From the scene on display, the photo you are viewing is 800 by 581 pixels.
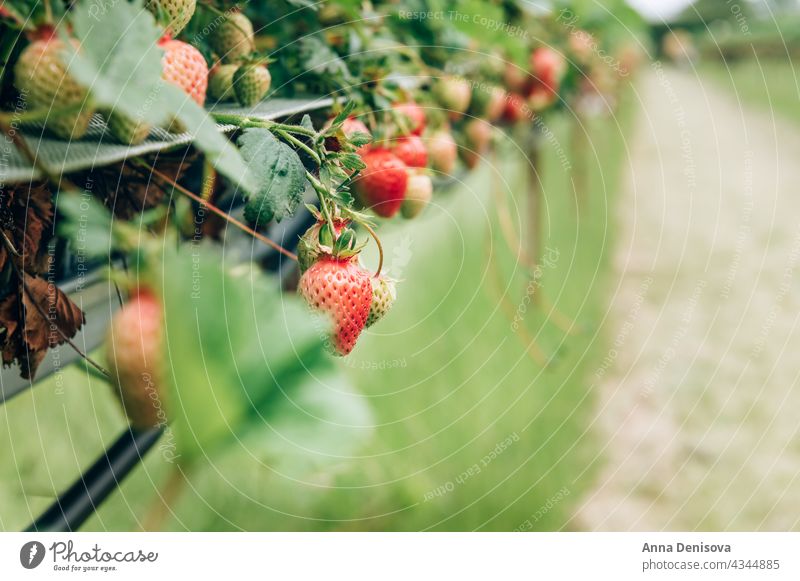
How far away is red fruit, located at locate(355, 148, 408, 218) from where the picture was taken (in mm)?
489

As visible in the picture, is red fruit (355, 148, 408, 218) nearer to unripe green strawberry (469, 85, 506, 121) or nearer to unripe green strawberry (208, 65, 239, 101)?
unripe green strawberry (208, 65, 239, 101)

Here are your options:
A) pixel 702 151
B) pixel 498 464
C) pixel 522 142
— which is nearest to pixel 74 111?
pixel 498 464

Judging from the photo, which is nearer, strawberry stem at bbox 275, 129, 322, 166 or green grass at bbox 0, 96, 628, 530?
strawberry stem at bbox 275, 129, 322, 166

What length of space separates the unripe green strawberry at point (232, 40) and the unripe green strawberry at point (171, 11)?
66 millimetres

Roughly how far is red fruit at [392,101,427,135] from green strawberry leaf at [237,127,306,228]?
211 millimetres

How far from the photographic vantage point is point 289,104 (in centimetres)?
43

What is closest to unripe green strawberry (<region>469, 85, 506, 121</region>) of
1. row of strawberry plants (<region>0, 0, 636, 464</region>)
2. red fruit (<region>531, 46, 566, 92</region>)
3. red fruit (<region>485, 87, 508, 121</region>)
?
red fruit (<region>485, 87, 508, 121</region>)

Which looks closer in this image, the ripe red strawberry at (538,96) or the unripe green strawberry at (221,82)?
the unripe green strawberry at (221,82)

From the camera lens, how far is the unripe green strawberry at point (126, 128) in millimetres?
303

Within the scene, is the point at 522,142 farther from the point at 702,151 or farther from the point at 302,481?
the point at 702,151

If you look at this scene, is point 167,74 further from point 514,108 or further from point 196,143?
point 514,108

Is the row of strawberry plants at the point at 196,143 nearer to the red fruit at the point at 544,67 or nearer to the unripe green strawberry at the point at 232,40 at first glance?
the unripe green strawberry at the point at 232,40

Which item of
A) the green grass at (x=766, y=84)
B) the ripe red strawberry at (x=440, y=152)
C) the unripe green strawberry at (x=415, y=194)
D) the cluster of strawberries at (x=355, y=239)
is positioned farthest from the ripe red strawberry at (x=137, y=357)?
the green grass at (x=766, y=84)

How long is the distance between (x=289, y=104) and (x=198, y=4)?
0.23 feet
